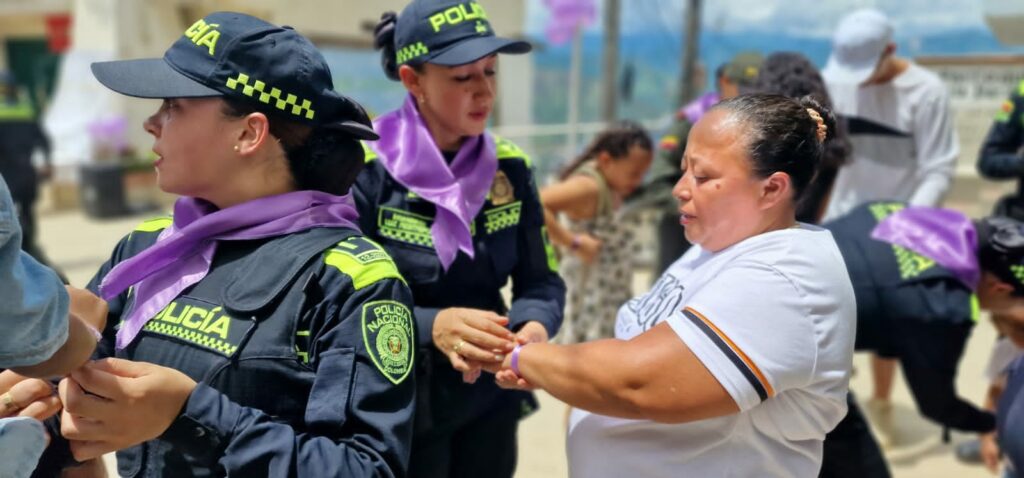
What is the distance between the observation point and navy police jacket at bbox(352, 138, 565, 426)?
2234mm

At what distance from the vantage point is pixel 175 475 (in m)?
1.47

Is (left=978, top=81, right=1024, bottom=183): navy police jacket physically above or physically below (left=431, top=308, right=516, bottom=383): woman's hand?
below

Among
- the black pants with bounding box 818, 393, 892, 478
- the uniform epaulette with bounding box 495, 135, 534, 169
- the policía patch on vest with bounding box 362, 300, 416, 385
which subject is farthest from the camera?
the black pants with bounding box 818, 393, 892, 478

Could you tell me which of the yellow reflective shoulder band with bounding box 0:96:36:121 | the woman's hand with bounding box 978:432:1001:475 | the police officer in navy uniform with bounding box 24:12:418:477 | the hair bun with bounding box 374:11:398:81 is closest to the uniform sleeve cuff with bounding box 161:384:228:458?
the police officer in navy uniform with bounding box 24:12:418:477

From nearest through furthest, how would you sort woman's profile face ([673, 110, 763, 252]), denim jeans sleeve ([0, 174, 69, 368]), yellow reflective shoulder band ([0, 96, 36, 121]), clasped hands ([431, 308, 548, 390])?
denim jeans sleeve ([0, 174, 69, 368])
woman's profile face ([673, 110, 763, 252])
clasped hands ([431, 308, 548, 390])
yellow reflective shoulder band ([0, 96, 36, 121])

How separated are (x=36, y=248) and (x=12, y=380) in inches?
263

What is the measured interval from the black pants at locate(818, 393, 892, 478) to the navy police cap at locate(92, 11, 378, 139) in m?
2.06

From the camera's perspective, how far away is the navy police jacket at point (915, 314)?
A: 2744mm

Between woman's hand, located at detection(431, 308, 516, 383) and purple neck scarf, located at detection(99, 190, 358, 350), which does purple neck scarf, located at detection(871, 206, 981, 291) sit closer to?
woman's hand, located at detection(431, 308, 516, 383)

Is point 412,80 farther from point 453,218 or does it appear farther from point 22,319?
point 22,319

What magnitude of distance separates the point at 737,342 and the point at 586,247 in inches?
114

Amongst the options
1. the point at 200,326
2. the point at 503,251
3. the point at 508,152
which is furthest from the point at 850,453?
the point at 200,326

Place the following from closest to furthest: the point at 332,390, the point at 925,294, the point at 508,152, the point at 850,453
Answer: the point at 332,390 → the point at 508,152 → the point at 925,294 → the point at 850,453

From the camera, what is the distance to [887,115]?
407cm
